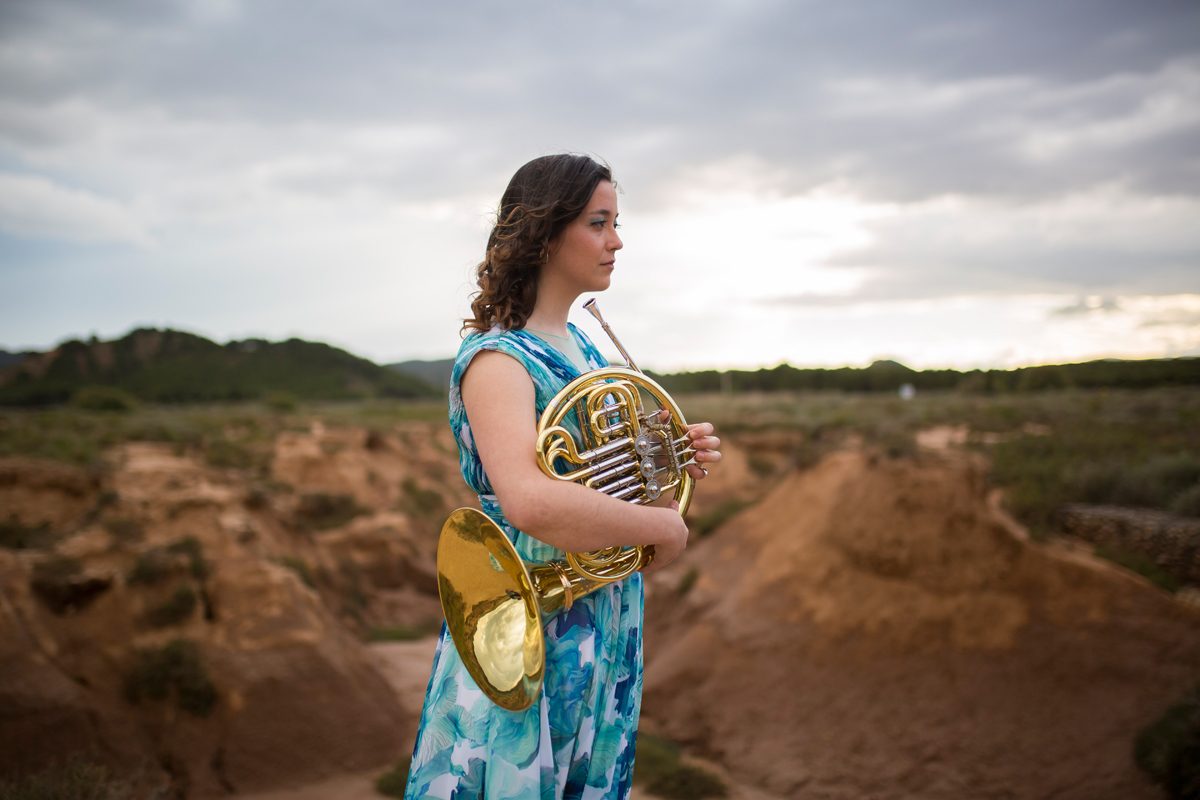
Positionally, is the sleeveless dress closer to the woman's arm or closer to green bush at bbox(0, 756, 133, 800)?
the woman's arm

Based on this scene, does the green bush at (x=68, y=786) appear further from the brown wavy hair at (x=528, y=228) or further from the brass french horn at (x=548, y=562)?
the brown wavy hair at (x=528, y=228)

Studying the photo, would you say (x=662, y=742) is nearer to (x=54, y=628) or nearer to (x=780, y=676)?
(x=780, y=676)

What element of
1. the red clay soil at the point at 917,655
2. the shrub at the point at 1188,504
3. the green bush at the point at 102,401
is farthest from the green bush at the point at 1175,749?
the green bush at the point at 102,401

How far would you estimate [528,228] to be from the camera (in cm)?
196

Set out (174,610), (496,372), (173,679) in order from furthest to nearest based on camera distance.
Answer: (174,610) → (173,679) → (496,372)

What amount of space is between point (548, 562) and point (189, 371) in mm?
41494

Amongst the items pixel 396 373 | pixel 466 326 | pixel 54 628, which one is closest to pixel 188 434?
pixel 54 628

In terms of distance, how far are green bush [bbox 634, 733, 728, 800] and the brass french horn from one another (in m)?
5.31

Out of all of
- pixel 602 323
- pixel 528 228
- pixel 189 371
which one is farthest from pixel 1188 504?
pixel 189 371

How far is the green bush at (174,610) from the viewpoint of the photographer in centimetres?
620

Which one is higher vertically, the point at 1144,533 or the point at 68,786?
the point at 1144,533

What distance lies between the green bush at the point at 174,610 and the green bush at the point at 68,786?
1687 mm

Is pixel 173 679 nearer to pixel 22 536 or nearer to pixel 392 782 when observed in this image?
pixel 392 782

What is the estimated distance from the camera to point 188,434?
571 inches
